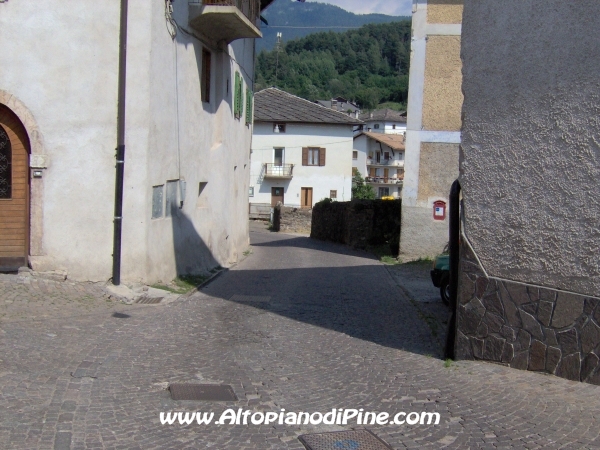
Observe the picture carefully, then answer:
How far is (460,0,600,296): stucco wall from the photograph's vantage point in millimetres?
6707

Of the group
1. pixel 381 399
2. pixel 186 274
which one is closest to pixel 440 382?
pixel 381 399

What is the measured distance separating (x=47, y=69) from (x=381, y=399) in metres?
7.81

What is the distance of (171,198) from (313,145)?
42.1 meters

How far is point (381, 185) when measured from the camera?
78.2 meters

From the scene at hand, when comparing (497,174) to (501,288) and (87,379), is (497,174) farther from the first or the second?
(87,379)

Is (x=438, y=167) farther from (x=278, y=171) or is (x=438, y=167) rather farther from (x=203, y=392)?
(x=278, y=171)

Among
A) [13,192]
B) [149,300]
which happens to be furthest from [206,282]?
[13,192]

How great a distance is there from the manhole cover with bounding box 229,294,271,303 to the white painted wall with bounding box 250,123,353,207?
42.0 meters

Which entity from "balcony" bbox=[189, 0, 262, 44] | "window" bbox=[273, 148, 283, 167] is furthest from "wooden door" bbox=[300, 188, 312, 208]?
"balcony" bbox=[189, 0, 262, 44]

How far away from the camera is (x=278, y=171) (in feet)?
182

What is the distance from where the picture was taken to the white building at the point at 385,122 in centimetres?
10953

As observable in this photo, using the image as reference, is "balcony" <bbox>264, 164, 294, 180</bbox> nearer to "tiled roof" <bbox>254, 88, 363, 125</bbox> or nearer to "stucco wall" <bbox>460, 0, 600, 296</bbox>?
"tiled roof" <bbox>254, 88, 363, 125</bbox>

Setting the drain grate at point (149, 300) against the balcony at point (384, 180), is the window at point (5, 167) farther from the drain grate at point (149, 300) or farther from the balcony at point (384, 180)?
the balcony at point (384, 180)

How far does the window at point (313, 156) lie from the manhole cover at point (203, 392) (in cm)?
4864
